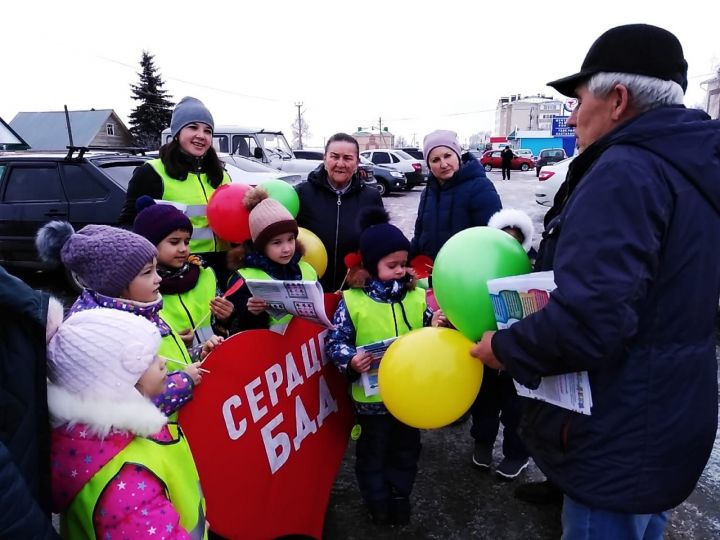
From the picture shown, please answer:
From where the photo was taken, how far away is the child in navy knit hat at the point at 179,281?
7.79 feet

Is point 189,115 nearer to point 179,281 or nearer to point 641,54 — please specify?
point 179,281

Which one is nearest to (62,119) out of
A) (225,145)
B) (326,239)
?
(225,145)

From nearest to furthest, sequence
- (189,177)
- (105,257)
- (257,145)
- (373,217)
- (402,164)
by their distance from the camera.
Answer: (105,257), (373,217), (189,177), (257,145), (402,164)

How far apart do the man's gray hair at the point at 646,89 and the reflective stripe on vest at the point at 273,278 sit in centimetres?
151

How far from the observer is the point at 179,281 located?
95.3 inches

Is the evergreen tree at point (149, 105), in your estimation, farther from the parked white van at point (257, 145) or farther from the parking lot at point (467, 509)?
the parking lot at point (467, 509)

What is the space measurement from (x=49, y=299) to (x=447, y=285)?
46.3 inches

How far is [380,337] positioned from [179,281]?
38.6 inches

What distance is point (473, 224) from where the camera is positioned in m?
3.12

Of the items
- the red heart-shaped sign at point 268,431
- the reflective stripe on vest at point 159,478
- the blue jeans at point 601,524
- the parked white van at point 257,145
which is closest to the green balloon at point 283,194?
the red heart-shaped sign at point 268,431

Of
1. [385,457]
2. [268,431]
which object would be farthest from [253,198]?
[385,457]

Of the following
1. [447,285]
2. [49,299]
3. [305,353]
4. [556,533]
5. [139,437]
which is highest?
[49,299]

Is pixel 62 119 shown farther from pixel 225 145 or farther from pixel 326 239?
pixel 326 239

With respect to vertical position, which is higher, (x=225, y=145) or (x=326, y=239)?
(x=225, y=145)
